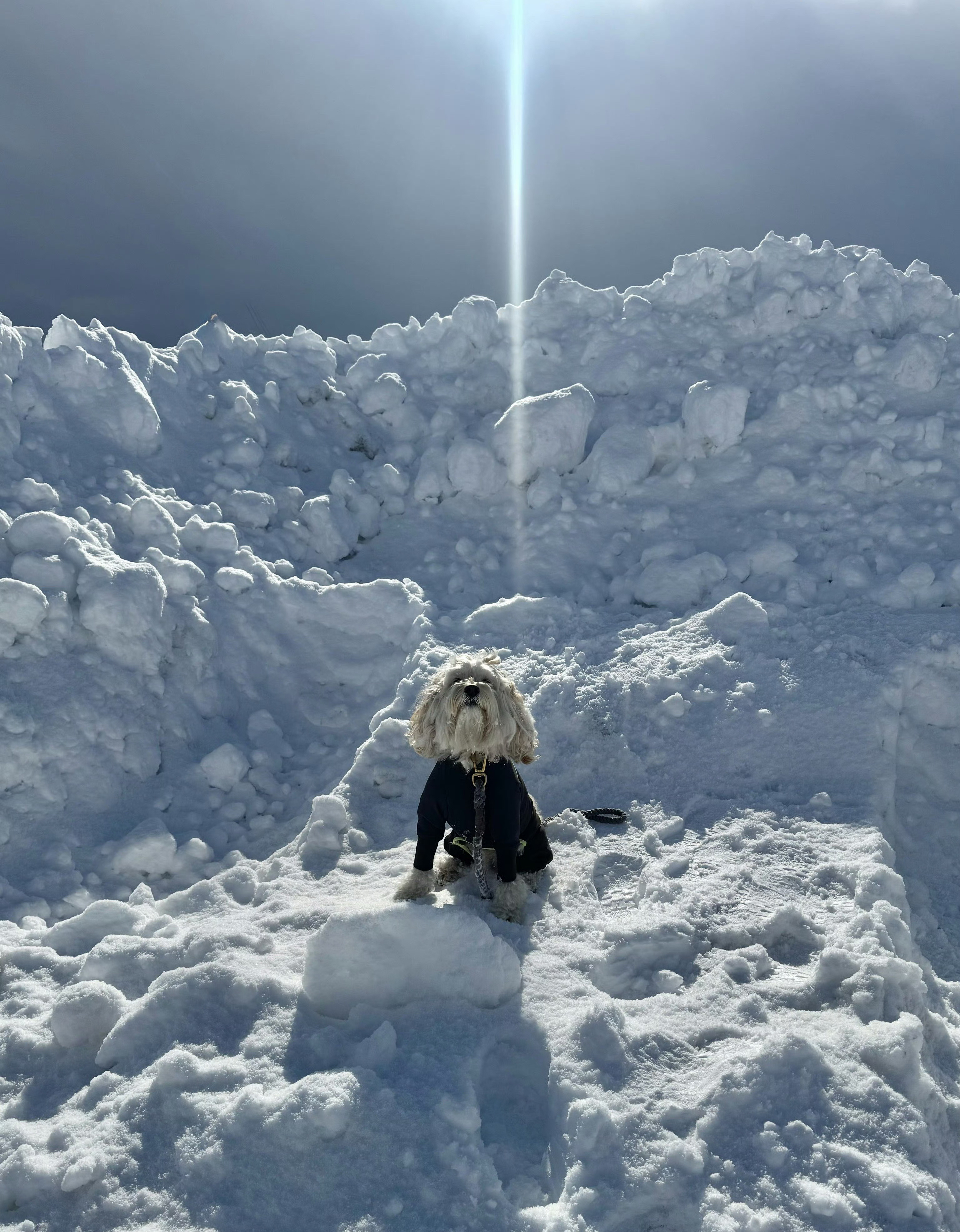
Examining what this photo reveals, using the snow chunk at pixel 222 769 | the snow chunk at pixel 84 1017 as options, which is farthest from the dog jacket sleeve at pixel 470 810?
the snow chunk at pixel 222 769

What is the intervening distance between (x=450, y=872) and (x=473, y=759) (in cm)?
84

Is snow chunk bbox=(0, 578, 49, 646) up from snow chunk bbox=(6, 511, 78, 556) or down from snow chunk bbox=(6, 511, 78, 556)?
down

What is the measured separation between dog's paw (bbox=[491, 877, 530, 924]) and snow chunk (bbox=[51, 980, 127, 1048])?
1617mm

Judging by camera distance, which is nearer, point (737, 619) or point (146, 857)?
point (146, 857)

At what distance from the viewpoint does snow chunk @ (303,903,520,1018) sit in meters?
2.98

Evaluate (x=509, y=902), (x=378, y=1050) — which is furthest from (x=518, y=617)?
(x=378, y=1050)

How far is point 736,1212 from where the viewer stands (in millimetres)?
2254

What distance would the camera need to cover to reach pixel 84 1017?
294 cm

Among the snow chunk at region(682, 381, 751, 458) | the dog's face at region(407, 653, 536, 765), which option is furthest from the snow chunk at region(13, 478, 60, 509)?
the snow chunk at region(682, 381, 751, 458)

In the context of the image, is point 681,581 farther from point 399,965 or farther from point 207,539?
point 399,965

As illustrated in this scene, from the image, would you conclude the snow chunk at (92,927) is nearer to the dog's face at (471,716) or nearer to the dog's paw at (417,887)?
the dog's paw at (417,887)

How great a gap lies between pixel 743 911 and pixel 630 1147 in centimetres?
143

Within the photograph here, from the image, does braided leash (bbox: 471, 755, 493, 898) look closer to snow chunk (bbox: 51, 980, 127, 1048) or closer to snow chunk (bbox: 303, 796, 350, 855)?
snow chunk (bbox: 303, 796, 350, 855)

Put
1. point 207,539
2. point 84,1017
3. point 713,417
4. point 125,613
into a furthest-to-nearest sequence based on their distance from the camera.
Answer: point 713,417, point 207,539, point 125,613, point 84,1017
